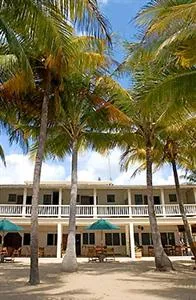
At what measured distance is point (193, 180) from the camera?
3194 cm

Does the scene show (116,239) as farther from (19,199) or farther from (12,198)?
(12,198)

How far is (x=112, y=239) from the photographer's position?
2798 cm

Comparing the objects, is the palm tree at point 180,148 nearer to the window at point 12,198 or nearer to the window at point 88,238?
the window at point 88,238

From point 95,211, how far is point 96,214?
0.23 m

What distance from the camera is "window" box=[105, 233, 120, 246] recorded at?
27891mm

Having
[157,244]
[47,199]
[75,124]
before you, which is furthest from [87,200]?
[157,244]

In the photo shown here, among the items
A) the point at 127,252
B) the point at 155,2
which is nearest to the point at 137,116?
the point at 155,2

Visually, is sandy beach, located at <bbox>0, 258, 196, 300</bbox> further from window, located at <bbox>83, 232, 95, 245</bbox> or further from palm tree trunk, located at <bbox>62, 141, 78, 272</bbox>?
window, located at <bbox>83, 232, 95, 245</bbox>

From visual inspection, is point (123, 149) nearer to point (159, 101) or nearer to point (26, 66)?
point (159, 101)

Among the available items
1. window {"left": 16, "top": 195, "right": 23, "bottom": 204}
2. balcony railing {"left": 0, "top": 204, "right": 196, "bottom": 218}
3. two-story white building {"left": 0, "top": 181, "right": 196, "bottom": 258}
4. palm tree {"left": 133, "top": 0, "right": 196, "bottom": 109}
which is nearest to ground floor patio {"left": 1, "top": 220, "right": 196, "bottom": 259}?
two-story white building {"left": 0, "top": 181, "right": 196, "bottom": 258}

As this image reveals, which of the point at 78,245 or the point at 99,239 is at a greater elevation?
the point at 99,239

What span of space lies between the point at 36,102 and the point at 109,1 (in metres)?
6.85

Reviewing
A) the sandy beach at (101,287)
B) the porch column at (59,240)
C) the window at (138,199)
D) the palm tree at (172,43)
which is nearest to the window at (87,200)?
the window at (138,199)

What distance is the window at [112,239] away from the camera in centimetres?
2789
